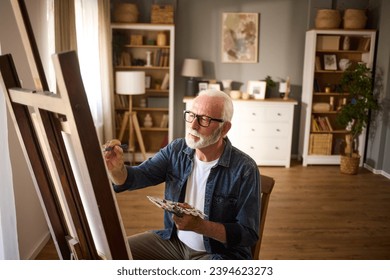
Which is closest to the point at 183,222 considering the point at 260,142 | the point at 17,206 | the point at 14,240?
the point at 14,240

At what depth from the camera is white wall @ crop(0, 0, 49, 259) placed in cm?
212

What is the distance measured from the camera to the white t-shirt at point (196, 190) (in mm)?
1552

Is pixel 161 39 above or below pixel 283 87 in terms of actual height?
above

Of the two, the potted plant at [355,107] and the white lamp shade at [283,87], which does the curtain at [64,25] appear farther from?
the potted plant at [355,107]

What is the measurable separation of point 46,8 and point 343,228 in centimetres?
280

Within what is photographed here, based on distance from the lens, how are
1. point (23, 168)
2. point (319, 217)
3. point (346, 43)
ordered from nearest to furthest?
1. point (23, 168)
2. point (319, 217)
3. point (346, 43)

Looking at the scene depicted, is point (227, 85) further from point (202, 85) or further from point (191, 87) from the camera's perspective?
point (191, 87)

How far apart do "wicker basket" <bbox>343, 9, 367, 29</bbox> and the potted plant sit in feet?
1.65

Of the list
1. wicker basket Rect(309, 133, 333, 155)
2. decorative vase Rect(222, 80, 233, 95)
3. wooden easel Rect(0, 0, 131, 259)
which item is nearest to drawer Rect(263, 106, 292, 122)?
wicker basket Rect(309, 133, 333, 155)

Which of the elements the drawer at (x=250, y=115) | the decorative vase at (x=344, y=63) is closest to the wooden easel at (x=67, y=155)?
the drawer at (x=250, y=115)

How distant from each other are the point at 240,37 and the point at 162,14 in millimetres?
1103

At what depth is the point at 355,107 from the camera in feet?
15.2

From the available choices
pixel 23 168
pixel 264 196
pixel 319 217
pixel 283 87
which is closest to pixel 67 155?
pixel 264 196

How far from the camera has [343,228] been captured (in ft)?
10.2
